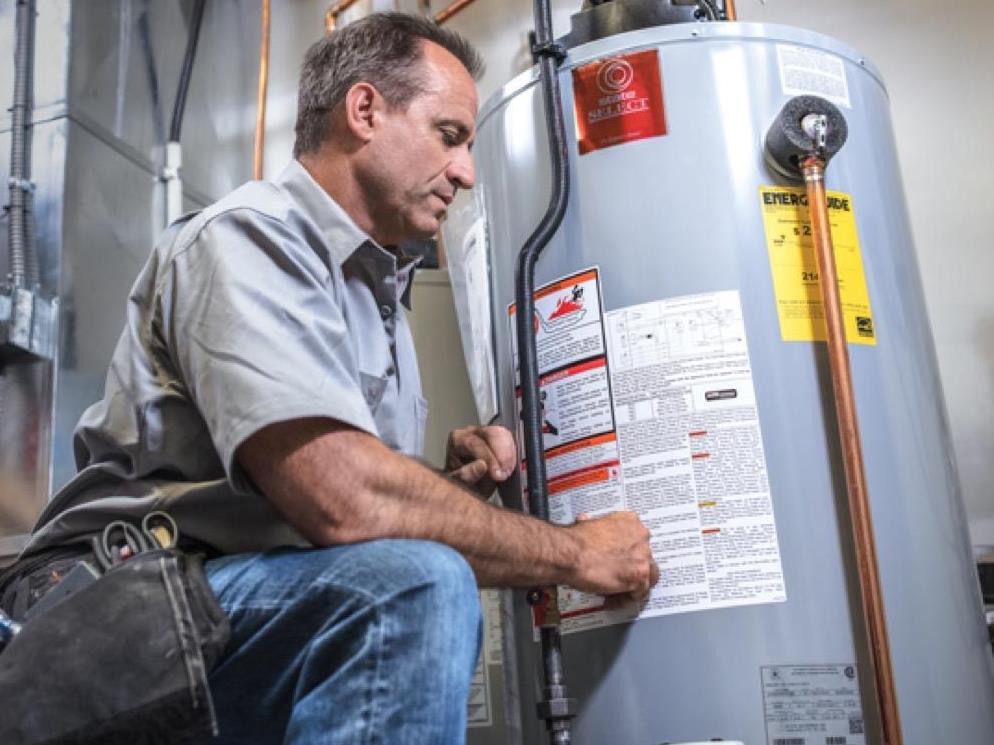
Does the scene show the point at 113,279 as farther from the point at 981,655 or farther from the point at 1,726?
the point at 981,655

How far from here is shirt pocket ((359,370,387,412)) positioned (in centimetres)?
122

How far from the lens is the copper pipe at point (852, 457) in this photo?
1120mm

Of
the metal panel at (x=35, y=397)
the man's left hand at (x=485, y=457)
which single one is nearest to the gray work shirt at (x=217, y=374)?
Answer: the man's left hand at (x=485, y=457)

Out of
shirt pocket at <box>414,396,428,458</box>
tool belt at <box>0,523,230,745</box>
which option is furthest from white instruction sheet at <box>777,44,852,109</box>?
tool belt at <box>0,523,230,745</box>

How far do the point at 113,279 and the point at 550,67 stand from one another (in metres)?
1.06

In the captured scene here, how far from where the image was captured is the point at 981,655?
4.14 feet

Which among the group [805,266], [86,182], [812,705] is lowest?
[812,705]

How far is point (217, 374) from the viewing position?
0.98 metres

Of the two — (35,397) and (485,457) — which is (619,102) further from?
(35,397)

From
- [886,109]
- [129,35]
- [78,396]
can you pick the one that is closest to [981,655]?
[886,109]

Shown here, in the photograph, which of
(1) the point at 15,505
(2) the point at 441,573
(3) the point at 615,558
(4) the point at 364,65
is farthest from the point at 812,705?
(1) the point at 15,505

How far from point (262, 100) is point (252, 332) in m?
1.64

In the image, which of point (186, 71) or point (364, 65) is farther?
point (186, 71)

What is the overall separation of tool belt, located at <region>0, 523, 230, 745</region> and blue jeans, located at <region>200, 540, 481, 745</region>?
0.06 meters
